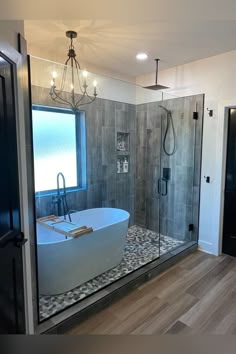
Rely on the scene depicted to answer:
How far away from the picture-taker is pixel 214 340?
387mm

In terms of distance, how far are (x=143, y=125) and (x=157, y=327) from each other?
3.08 metres

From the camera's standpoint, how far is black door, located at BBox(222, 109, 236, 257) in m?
3.28

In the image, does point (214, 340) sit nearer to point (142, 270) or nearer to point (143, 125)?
point (142, 270)

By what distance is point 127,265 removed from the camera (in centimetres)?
298

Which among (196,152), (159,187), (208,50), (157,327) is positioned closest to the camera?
(157,327)

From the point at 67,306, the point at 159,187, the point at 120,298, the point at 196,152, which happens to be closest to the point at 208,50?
the point at 196,152

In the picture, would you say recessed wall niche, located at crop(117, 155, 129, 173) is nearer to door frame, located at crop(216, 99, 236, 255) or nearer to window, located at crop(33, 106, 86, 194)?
window, located at crop(33, 106, 86, 194)

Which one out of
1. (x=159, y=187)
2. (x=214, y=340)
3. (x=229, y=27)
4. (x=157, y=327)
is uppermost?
(x=229, y=27)

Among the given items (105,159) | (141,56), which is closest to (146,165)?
(105,159)

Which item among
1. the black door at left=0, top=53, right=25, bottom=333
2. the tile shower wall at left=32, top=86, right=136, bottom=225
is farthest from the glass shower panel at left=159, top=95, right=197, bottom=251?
the black door at left=0, top=53, right=25, bottom=333

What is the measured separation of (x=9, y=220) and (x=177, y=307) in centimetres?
186

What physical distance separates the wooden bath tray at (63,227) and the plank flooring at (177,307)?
79cm

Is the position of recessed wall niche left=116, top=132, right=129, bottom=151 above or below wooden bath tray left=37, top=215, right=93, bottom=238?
above

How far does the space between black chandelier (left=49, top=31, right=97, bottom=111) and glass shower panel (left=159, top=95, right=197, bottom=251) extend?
4.28 feet
